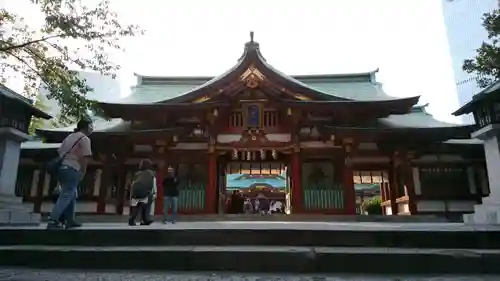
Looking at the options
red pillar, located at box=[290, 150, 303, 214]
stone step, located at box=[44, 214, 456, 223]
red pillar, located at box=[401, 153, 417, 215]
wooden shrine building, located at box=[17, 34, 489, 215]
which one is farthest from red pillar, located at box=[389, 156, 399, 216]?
red pillar, located at box=[290, 150, 303, 214]

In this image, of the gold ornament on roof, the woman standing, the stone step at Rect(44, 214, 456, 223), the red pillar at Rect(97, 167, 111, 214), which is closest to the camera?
the woman standing

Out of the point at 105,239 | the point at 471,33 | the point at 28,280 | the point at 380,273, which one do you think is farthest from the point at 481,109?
the point at 471,33

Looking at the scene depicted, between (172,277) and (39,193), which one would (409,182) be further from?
(39,193)

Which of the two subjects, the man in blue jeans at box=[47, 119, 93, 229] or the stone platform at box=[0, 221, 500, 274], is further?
the man in blue jeans at box=[47, 119, 93, 229]

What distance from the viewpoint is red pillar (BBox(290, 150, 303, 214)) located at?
1387cm

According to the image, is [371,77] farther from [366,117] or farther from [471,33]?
[471,33]

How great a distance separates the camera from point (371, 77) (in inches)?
786

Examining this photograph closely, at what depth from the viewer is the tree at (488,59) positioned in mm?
8422

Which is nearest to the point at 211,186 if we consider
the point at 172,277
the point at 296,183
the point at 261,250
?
the point at 296,183

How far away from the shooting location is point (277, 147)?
14789 millimetres

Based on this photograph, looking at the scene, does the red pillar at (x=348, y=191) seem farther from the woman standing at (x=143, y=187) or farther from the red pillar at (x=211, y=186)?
the woman standing at (x=143, y=187)

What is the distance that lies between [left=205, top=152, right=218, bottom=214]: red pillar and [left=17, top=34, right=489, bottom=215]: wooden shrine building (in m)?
0.04

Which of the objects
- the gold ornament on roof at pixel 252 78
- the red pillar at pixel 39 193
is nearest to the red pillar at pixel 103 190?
the red pillar at pixel 39 193

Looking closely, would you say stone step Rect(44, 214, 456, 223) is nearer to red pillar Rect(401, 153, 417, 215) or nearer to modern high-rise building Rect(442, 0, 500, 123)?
red pillar Rect(401, 153, 417, 215)
